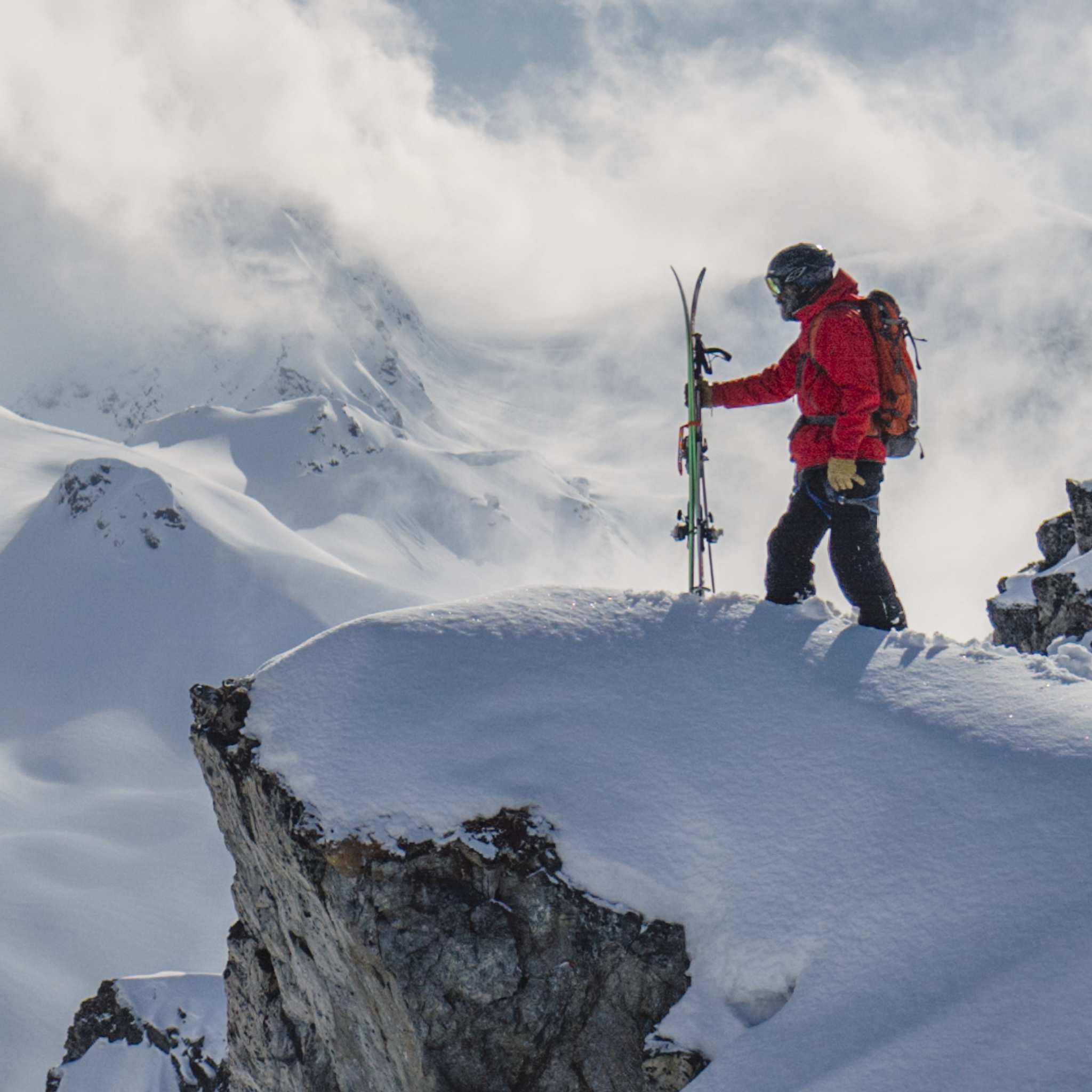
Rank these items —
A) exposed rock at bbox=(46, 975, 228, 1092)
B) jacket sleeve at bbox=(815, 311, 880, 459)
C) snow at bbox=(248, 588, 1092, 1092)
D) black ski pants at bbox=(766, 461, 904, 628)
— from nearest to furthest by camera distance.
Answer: snow at bbox=(248, 588, 1092, 1092)
jacket sleeve at bbox=(815, 311, 880, 459)
black ski pants at bbox=(766, 461, 904, 628)
exposed rock at bbox=(46, 975, 228, 1092)

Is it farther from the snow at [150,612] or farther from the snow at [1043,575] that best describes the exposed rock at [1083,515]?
the snow at [150,612]

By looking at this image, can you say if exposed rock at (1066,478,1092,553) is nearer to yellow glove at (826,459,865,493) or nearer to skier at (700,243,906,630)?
skier at (700,243,906,630)

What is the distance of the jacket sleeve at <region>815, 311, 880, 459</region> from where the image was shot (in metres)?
6.69

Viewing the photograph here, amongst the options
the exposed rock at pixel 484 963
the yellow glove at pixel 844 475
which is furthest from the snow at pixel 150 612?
the yellow glove at pixel 844 475

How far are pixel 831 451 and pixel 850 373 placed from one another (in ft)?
1.78

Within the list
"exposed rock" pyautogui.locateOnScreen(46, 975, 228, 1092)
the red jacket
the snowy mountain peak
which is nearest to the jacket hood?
the red jacket

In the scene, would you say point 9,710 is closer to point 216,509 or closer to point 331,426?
point 216,509

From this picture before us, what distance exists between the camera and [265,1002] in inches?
253

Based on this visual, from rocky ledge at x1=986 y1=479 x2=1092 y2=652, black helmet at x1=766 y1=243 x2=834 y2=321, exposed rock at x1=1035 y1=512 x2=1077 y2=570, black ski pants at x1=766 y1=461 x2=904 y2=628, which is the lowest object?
black ski pants at x1=766 y1=461 x2=904 y2=628

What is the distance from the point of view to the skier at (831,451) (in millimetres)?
6730

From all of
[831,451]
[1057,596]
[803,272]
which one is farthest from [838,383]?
[1057,596]

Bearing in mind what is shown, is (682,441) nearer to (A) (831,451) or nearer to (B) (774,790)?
(A) (831,451)

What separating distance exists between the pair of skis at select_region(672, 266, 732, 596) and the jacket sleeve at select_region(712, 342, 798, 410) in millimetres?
215

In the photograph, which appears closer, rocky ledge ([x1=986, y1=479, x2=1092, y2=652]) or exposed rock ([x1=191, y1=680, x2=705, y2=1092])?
exposed rock ([x1=191, y1=680, x2=705, y2=1092])
